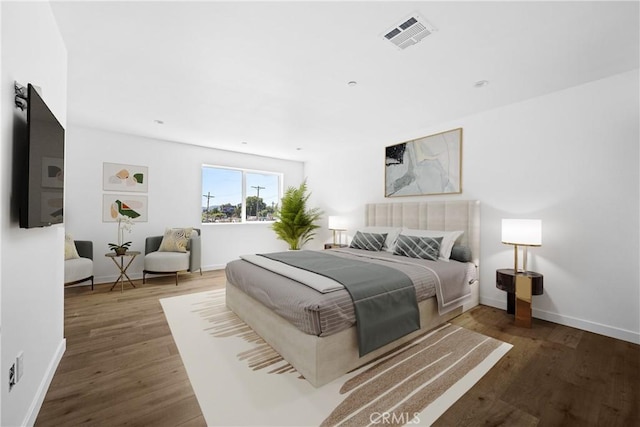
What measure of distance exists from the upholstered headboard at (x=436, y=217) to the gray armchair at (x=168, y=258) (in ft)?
10.0

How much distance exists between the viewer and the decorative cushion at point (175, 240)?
4.60 meters

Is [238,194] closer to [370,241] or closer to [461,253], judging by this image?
[370,241]

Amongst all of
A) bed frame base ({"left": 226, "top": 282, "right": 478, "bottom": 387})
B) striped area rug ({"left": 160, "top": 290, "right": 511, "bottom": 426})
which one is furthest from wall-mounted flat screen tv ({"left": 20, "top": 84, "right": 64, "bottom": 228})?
bed frame base ({"left": 226, "top": 282, "right": 478, "bottom": 387})

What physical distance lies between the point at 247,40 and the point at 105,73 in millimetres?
1602

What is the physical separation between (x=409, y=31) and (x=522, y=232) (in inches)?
88.5

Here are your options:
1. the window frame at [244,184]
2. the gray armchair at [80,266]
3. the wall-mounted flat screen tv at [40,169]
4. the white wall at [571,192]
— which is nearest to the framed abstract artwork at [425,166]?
the white wall at [571,192]

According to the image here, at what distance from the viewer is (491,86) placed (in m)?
2.82

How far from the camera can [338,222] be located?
531 centimetres

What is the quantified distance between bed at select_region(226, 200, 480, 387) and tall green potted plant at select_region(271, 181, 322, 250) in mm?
2089

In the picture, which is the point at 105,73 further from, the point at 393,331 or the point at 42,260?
the point at 393,331

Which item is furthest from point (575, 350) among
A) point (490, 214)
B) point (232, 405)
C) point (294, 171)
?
point (294, 171)

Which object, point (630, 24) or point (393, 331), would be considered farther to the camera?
point (393, 331)

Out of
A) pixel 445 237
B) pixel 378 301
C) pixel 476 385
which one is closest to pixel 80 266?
pixel 378 301

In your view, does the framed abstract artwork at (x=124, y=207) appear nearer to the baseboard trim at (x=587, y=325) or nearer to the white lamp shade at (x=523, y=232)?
the white lamp shade at (x=523, y=232)
